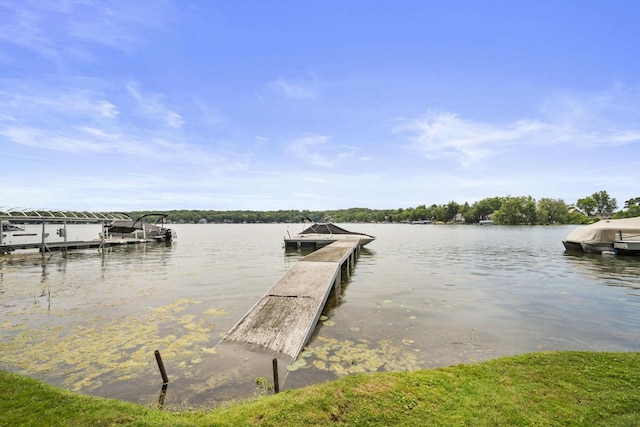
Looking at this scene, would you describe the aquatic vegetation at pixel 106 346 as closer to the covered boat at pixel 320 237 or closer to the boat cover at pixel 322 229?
the covered boat at pixel 320 237

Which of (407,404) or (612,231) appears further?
(612,231)

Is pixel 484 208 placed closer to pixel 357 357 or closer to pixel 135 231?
pixel 135 231

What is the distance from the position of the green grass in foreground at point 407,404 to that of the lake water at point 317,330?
1344 mm

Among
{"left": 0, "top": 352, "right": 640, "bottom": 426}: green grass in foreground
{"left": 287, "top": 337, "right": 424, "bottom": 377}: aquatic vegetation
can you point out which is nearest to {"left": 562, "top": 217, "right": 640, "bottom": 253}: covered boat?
{"left": 287, "top": 337, "right": 424, "bottom": 377}: aquatic vegetation

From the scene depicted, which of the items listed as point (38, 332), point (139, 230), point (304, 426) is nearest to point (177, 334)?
point (38, 332)

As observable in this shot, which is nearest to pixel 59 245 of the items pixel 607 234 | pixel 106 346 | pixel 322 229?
pixel 322 229

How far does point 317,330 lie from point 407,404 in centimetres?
507

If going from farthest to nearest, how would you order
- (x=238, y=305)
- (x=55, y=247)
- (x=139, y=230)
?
(x=139, y=230)
(x=55, y=247)
(x=238, y=305)

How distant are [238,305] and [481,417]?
31.1 ft

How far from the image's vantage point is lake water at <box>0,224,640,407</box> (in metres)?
6.85

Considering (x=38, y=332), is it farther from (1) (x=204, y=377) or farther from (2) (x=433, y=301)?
(2) (x=433, y=301)

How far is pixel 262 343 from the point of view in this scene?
7.72m

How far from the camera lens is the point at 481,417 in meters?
4.22

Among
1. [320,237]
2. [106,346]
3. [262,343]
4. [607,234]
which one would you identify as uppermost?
[607,234]
